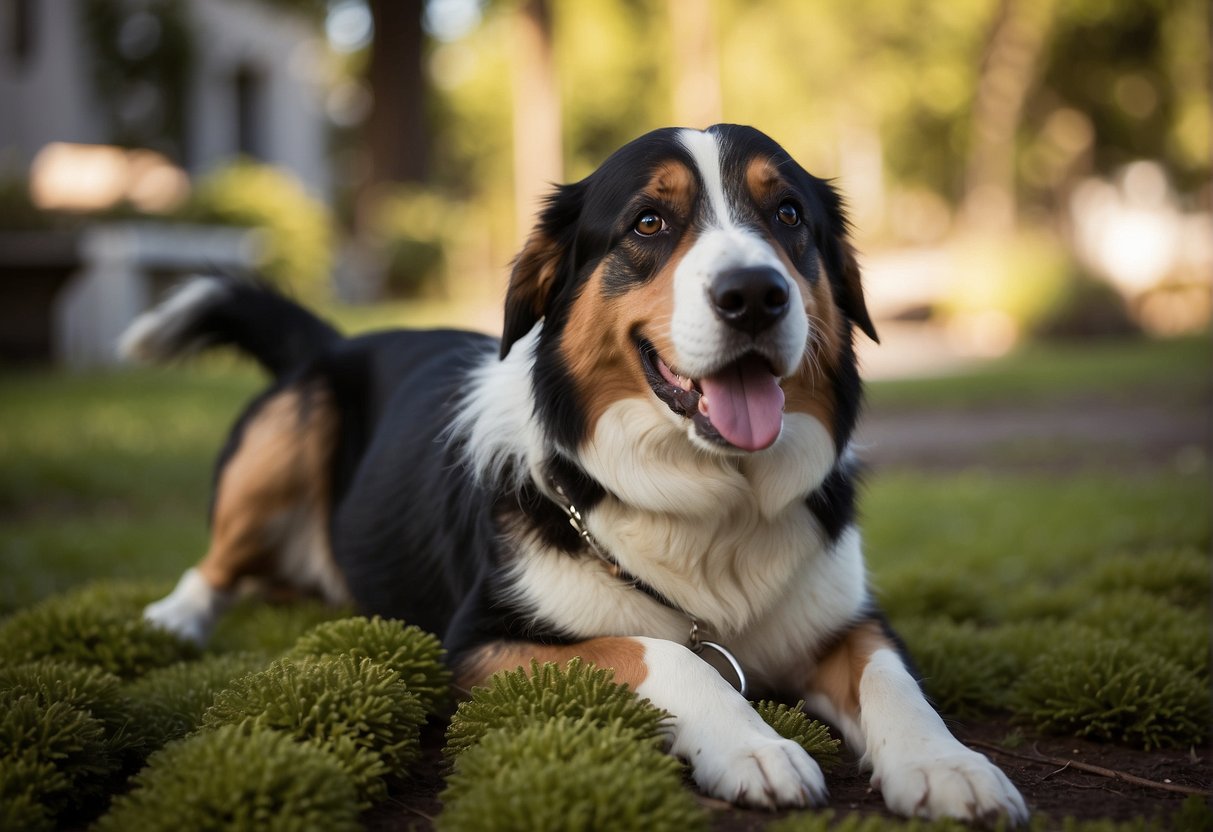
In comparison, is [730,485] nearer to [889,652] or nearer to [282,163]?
[889,652]

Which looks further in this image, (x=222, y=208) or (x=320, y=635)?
(x=222, y=208)

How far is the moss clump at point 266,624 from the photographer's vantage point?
13.5 ft

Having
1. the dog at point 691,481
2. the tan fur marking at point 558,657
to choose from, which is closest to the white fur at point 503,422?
the dog at point 691,481

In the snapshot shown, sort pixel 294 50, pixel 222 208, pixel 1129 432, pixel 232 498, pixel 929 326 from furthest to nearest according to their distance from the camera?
pixel 294 50
pixel 929 326
pixel 222 208
pixel 1129 432
pixel 232 498

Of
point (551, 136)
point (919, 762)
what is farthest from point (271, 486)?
point (551, 136)

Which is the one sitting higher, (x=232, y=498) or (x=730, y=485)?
(x=730, y=485)

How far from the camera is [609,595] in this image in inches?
124

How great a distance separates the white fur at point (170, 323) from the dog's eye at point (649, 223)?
278 centimetres

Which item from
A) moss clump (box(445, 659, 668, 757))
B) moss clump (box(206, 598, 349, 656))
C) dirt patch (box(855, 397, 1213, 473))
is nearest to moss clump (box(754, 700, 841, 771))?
moss clump (box(445, 659, 668, 757))

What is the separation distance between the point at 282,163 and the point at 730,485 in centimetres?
2970

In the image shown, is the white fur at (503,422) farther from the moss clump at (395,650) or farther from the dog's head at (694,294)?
the moss clump at (395,650)

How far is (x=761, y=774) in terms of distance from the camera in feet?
8.21

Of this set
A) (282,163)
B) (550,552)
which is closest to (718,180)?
(550,552)

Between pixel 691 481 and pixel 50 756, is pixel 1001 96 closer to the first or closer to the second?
pixel 691 481
